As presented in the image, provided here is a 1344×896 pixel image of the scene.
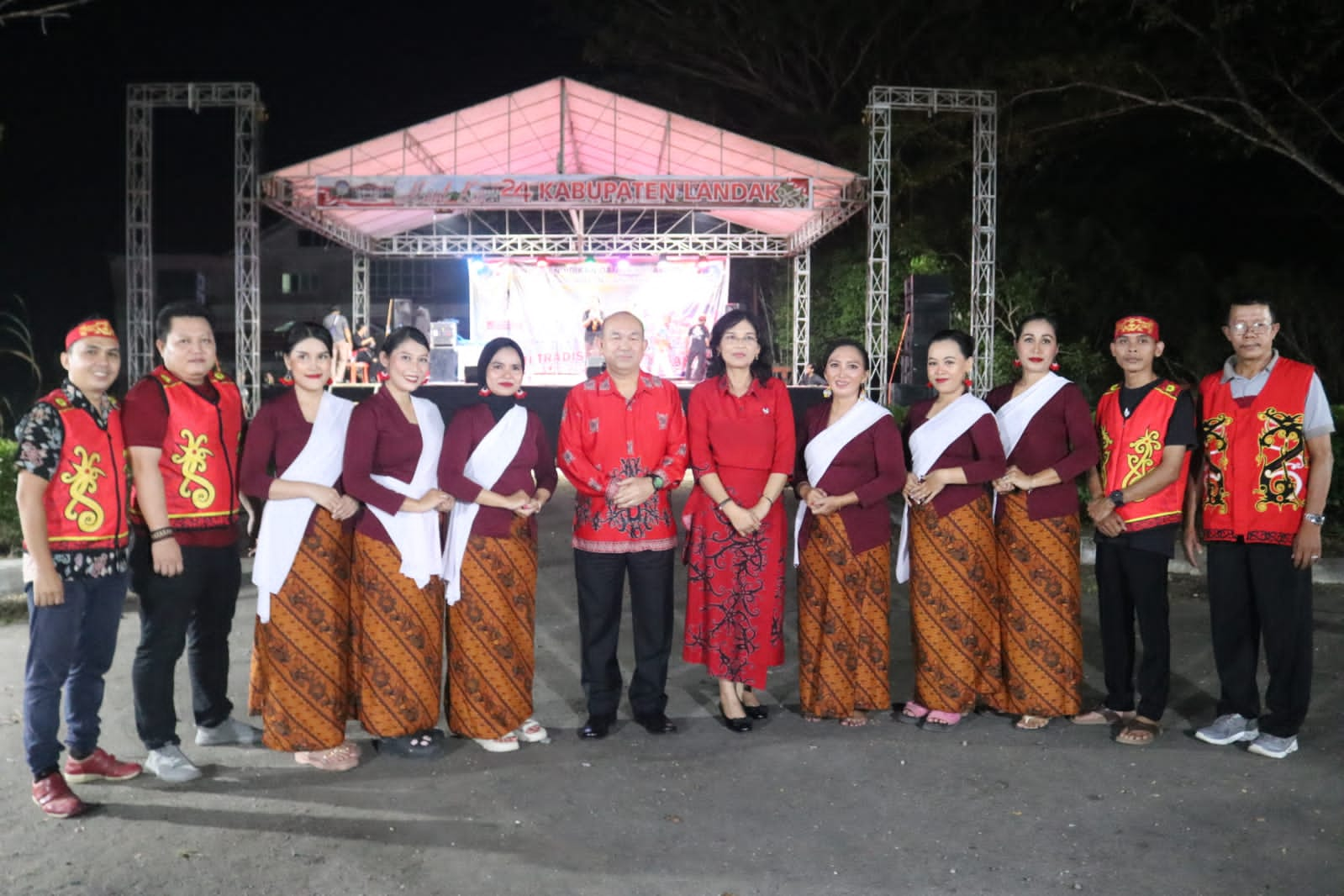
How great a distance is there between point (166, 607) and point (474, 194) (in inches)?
399

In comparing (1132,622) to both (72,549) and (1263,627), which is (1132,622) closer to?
(1263,627)

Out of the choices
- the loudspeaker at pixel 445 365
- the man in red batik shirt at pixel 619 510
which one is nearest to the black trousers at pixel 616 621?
the man in red batik shirt at pixel 619 510

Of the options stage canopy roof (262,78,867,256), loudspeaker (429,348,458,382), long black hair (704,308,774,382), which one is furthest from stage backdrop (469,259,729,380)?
long black hair (704,308,774,382)

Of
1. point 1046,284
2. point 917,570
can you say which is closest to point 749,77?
point 1046,284

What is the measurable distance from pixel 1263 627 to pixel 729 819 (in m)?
2.05

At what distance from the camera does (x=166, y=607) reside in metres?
3.58

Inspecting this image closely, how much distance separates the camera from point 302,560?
3.63m

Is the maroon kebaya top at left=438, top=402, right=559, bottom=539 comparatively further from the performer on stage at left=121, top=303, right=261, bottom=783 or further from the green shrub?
the green shrub

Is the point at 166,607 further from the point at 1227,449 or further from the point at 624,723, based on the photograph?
the point at 1227,449

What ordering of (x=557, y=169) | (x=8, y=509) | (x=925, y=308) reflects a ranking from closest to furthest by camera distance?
(x=8, y=509) < (x=925, y=308) < (x=557, y=169)

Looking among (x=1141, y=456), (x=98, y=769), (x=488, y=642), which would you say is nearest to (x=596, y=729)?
(x=488, y=642)

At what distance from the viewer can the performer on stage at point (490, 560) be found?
380cm

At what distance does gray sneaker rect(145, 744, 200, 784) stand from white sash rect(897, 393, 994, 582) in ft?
8.07

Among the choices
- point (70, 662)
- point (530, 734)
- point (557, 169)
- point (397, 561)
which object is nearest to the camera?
point (70, 662)
